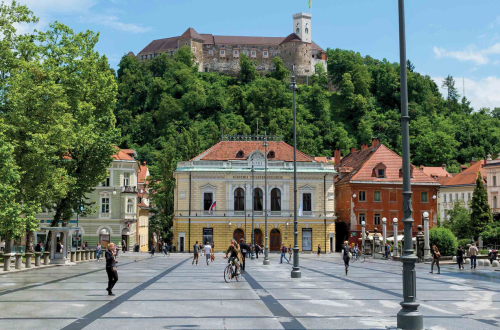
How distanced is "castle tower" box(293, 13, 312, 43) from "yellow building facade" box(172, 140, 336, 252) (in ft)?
391

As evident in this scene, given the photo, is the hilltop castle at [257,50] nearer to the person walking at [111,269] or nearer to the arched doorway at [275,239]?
the arched doorway at [275,239]

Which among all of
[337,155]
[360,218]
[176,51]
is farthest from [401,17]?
[176,51]

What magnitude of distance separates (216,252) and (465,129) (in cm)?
8324

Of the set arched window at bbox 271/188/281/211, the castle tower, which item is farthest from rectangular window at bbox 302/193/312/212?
the castle tower

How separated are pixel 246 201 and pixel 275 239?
18.0ft

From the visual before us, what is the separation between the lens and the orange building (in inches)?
2931

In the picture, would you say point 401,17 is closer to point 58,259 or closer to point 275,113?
point 58,259

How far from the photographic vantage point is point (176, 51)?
184 m

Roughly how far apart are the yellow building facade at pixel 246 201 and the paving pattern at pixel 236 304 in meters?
44.1

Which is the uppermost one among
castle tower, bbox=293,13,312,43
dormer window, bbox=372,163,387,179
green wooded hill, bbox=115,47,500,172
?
castle tower, bbox=293,13,312,43

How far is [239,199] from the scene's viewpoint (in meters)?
72.2

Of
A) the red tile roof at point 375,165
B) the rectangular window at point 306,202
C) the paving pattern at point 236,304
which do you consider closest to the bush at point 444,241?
the paving pattern at point 236,304

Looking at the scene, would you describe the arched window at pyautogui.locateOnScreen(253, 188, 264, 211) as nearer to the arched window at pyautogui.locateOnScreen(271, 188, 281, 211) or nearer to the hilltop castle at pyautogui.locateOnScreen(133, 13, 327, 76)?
the arched window at pyautogui.locateOnScreen(271, 188, 281, 211)

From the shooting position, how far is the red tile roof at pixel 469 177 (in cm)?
9538
